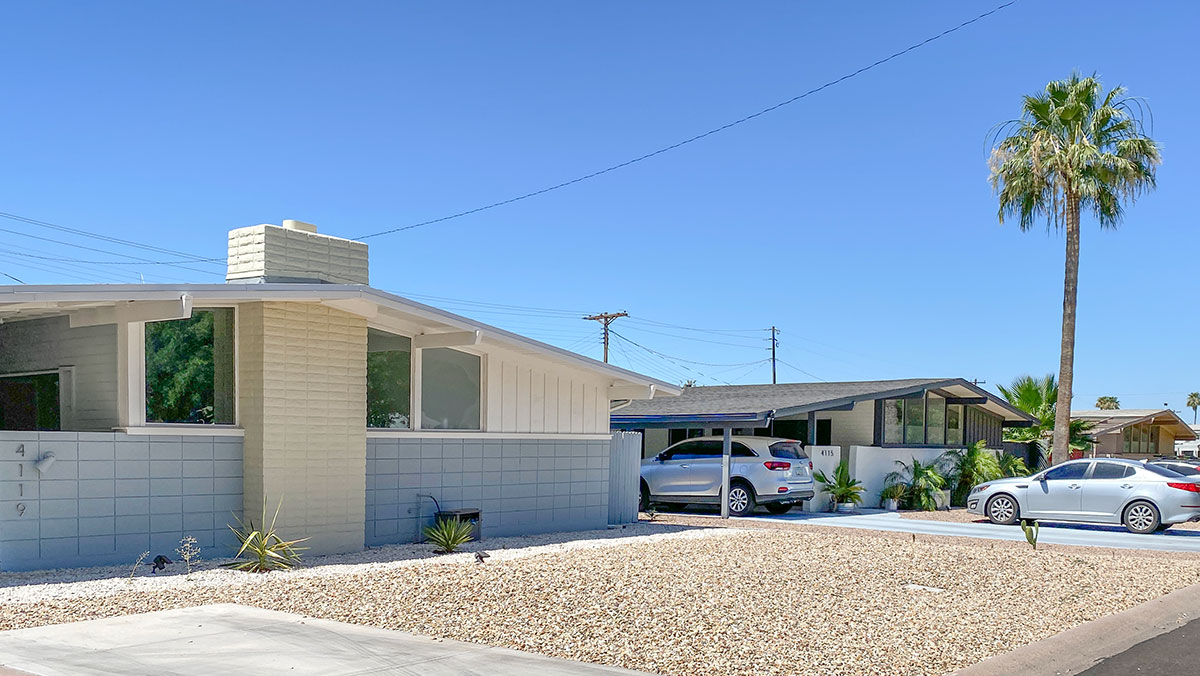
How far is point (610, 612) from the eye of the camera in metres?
8.78

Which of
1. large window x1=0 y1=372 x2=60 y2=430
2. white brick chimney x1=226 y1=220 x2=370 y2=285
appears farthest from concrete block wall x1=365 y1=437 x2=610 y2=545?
large window x1=0 y1=372 x2=60 y2=430

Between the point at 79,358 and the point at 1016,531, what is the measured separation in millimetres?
15313

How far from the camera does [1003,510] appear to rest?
20.6 meters

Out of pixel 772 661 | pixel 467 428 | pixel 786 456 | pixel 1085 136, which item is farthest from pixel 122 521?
pixel 1085 136

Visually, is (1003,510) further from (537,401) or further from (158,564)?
(158,564)

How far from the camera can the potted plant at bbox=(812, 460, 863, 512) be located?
2347cm

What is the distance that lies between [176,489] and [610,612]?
541cm

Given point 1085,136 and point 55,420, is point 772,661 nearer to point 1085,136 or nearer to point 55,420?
point 55,420

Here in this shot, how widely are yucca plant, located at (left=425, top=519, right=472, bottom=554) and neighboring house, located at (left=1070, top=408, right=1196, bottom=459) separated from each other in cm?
3258

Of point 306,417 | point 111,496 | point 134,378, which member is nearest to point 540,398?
point 306,417

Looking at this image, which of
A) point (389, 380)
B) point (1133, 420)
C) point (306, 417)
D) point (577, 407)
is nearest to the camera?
point (306, 417)

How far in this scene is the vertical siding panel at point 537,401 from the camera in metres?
16.1

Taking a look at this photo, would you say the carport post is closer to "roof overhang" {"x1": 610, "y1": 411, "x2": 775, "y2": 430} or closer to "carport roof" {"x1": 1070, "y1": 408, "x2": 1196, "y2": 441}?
"roof overhang" {"x1": 610, "y1": 411, "x2": 775, "y2": 430}

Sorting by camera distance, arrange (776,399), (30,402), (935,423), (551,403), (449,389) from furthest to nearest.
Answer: (935,423)
(776,399)
(551,403)
(449,389)
(30,402)
